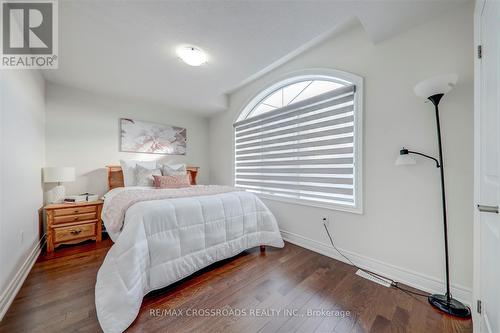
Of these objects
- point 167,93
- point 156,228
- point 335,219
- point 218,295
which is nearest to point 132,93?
point 167,93

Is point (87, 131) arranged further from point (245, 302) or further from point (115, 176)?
point (245, 302)

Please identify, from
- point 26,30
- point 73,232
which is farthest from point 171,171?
point 26,30

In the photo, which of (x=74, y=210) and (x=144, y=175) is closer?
(x=74, y=210)

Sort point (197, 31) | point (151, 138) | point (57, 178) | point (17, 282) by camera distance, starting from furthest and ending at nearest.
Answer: point (151, 138) < point (57, 178) < point (197, 31) < point (17, 282)

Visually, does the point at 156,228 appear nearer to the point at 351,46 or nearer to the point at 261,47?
the point at 261,47

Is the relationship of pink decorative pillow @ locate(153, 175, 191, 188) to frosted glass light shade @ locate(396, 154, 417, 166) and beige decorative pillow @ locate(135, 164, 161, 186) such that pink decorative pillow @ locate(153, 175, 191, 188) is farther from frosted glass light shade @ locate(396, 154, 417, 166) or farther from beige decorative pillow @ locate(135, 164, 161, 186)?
frosted glass light shade @ locate(396, 154, 417, 166)

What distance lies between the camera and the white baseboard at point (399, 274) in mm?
1434

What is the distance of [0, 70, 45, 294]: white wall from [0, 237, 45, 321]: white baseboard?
0.15 feet

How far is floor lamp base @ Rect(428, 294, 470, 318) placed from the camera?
131 centimetres

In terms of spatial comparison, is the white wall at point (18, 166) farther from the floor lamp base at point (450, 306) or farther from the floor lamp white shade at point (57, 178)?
the floor lamp base at point (450, 306)

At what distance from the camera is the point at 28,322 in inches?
48.3

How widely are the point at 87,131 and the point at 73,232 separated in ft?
5.25

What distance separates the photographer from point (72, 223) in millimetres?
2436

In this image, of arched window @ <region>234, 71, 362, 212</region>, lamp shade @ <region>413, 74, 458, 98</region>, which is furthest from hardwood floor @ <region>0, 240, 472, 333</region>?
Result: lamp shade @ <region>413, 74, 458, 98</region>
